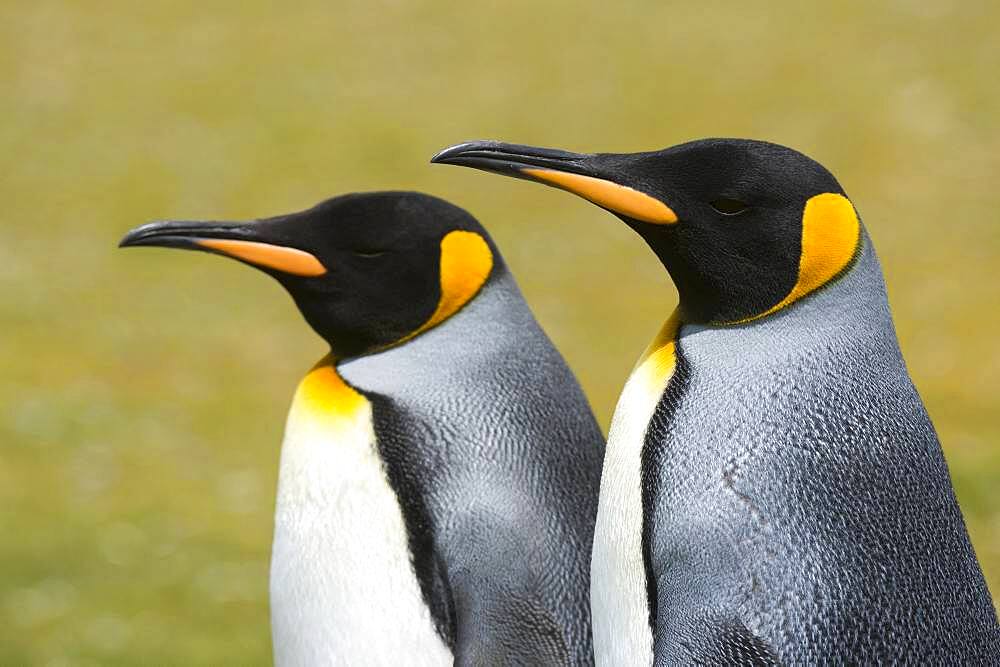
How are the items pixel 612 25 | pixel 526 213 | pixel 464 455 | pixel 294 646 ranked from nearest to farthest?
1. pixel 464 455
2. pixel 294 646
3. pixel 526 213
4. pixel 612 25

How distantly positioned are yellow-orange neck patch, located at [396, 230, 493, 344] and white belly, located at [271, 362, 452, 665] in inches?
10.5

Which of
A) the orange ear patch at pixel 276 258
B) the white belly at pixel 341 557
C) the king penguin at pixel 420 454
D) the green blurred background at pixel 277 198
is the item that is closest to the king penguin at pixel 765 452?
the king penguin at pixel 420 454

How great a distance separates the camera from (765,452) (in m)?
2.05

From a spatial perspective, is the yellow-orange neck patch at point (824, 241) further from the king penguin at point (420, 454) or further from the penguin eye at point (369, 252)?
the penguin eye at point (369, 252)

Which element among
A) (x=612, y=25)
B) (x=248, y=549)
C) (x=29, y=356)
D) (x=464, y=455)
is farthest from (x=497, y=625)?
(x=612, y=25)

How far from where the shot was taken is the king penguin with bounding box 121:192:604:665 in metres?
2.54

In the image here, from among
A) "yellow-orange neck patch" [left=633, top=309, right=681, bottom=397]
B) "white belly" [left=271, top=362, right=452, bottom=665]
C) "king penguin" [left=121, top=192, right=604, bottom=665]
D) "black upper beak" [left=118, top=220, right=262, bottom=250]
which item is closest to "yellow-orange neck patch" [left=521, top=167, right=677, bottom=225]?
"yellow-orange neck patch" [left=633, top=309, right=681, bottom=397]

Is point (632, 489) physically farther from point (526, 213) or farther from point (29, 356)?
point (526, 213)

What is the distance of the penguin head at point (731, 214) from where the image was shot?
83.6 inches

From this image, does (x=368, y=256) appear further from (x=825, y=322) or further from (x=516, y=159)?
(x=825, y=322)

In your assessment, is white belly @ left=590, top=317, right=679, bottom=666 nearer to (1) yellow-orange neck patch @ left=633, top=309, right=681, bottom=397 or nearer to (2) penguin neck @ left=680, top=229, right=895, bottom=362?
(1) yellow-orange neck patch @ left=633, top=309, right=681, bottom=397

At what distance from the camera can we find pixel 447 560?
8.45 ft

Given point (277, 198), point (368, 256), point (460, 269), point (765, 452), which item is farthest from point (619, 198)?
point (277, 198)

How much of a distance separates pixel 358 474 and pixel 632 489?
0.78 metres
